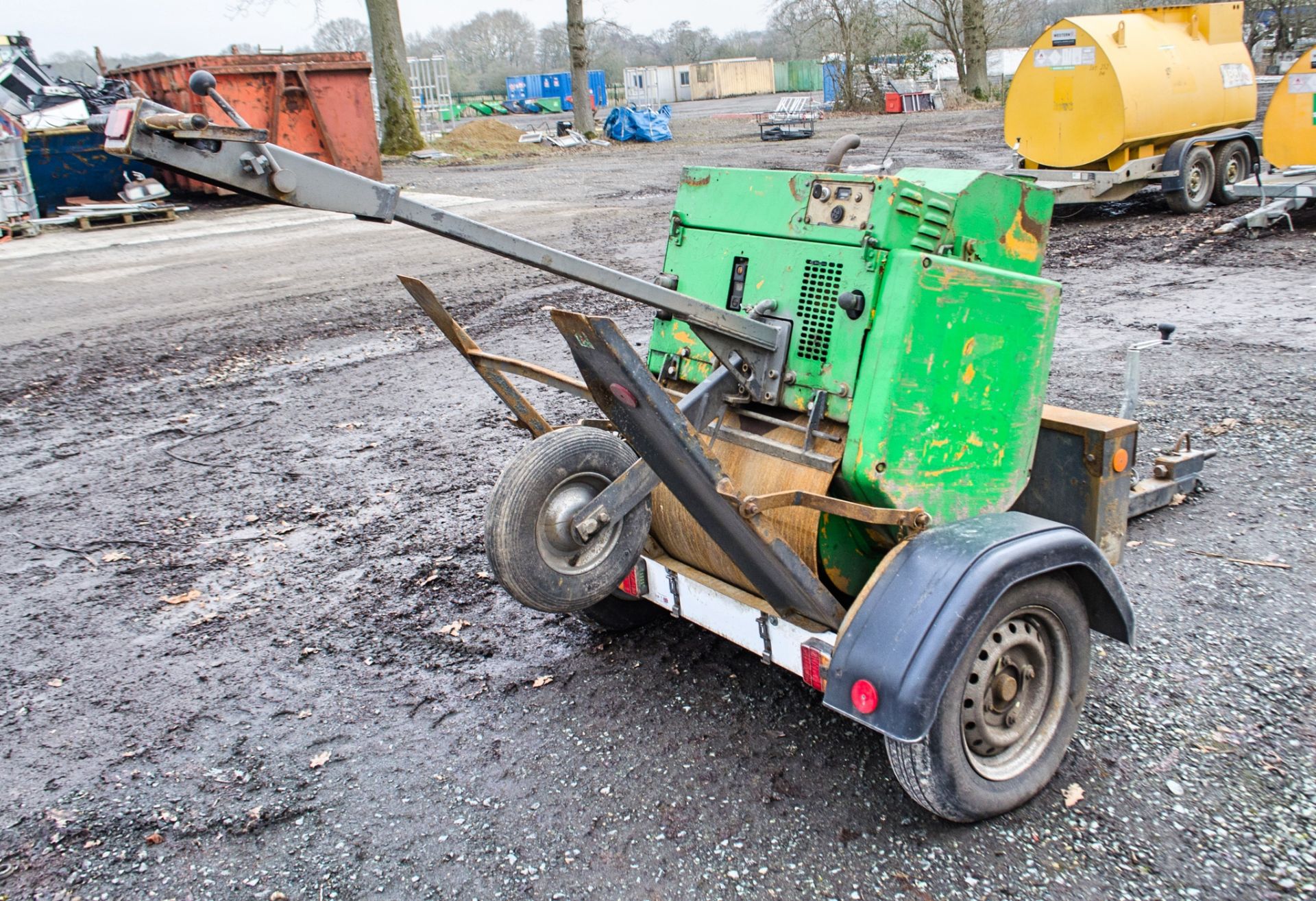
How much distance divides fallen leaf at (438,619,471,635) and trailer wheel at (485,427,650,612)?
1.28 metres

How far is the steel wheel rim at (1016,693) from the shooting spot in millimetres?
2941

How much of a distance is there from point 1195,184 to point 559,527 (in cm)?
1197

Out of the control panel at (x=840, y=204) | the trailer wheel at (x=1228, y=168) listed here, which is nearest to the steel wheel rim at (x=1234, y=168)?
the trailer wheel at (x=1228, y=168)

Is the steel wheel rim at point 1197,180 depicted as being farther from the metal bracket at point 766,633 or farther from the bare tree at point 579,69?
the bare tree at point 579,69

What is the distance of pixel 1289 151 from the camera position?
38.6 feet

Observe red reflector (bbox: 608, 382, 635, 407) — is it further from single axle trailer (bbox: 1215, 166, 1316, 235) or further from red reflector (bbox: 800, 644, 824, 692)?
single axle trailer (bbox: 1215, 166, 1316, 235)

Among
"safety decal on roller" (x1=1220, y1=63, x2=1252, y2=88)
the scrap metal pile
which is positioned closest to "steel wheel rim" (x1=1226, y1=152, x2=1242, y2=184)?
"safety decal on roller" (x1=1220, y1=63, x2=1252, y2=88)

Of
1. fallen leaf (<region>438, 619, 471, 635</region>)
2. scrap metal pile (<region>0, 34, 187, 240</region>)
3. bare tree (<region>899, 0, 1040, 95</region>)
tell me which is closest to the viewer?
fallen leaf (<region>438, 619, 471, 635</region>)

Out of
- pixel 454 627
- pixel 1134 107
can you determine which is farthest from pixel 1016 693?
pixel 1134 107

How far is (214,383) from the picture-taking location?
317 inches

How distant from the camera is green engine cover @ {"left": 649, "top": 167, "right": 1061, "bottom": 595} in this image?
3023 mm

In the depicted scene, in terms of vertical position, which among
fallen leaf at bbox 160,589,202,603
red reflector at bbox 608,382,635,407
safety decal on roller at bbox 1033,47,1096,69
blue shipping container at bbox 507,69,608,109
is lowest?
fallen leaf at bbox 160,589,202,603

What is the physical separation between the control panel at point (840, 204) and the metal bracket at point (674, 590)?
49.4 inches

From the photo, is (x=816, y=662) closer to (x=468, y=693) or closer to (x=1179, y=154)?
(x=468, y=693)
